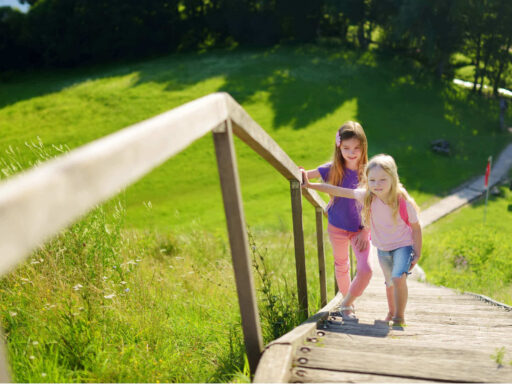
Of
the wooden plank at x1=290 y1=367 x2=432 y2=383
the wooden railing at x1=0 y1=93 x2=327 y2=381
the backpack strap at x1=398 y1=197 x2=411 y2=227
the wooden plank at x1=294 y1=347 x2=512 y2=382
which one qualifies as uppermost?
the wooden railing at x1=0 y1=93 x2=327 y2=381

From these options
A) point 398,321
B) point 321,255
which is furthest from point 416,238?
point 321,255

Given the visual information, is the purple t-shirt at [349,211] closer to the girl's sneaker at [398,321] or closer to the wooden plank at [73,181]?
the girl's sneaker at [398,321]

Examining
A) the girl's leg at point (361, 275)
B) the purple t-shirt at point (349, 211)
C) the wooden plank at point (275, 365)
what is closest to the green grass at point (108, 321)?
the wooden plank at point (275, 365)

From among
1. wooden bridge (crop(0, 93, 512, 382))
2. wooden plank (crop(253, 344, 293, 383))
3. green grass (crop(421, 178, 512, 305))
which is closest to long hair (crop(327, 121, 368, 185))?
wooden bridge (crop(0, 93, 512, 382))

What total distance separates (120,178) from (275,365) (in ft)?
3.58

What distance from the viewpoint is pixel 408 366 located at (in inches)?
72.7

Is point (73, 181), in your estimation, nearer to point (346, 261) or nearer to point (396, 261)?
point (396, 261)

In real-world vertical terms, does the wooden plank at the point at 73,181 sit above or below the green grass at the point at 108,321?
above

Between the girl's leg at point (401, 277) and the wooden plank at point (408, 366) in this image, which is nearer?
the wooden plank at point (408, 366)

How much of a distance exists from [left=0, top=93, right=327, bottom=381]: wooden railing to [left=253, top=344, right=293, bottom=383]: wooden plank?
0.27 feet

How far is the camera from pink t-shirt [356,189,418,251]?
3055 millimetres

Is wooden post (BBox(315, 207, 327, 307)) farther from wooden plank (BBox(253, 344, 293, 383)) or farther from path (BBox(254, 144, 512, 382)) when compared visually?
wooden plank (BBox(253, 344, 293, 383))

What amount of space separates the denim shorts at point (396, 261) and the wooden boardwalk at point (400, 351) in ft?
1.10

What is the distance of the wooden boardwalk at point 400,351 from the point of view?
179 centimetres
